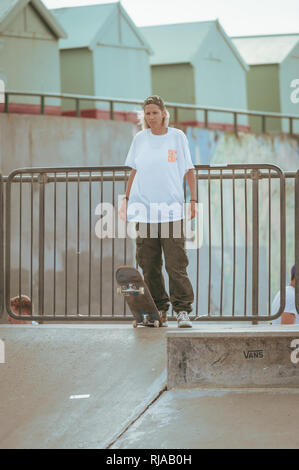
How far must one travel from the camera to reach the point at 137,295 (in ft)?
20.0

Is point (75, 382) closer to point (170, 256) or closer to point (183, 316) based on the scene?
point (183, 316)

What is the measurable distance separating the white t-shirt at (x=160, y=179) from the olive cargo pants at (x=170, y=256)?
0.09 m

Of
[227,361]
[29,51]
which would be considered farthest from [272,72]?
[227,361]

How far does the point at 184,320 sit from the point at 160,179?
1.07 metres

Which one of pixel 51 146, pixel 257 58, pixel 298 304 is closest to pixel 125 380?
pixel 298 304

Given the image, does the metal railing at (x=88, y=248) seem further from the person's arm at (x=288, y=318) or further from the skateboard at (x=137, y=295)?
the skateboard at (x=137, y=295)

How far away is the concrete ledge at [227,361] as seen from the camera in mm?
4922

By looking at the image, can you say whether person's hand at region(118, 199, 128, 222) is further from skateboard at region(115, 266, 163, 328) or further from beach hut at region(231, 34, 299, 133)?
beach hut at region(231, 34, 299, 133)

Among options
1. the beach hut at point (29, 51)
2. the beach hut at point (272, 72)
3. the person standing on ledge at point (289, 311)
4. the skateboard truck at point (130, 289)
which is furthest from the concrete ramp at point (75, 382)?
the beach hut at point (272, 72)

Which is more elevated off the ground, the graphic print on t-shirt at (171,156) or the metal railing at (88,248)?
the graphic print on t-shirt at (171,156)

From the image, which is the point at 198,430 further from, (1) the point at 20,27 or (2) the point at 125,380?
(1) the point at 20,27

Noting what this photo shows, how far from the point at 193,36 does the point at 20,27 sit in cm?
737

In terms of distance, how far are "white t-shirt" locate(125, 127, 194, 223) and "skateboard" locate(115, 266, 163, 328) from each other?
0.44 metres

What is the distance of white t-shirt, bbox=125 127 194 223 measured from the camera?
6.13m
